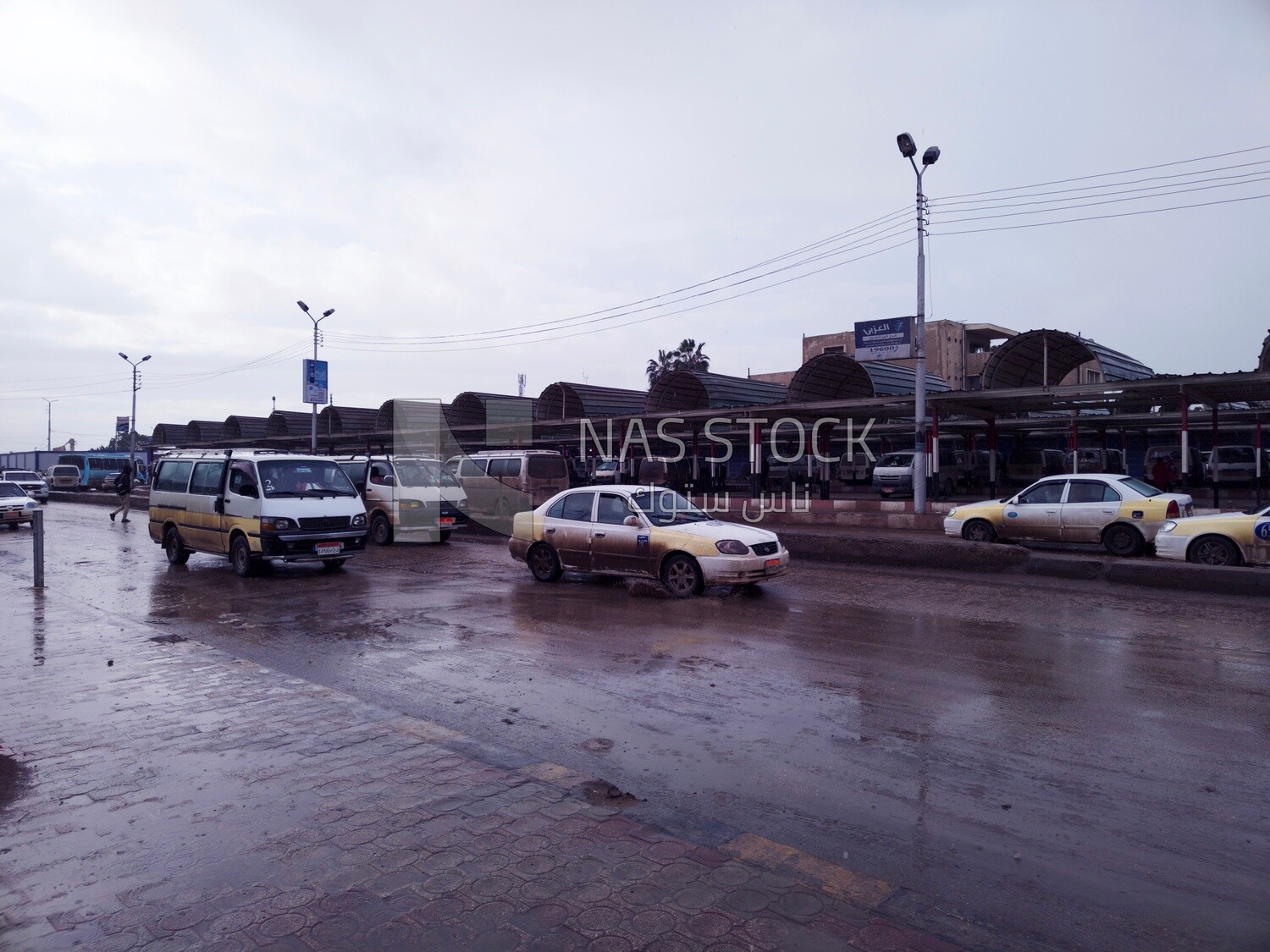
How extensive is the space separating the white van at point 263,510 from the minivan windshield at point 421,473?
4237 mm

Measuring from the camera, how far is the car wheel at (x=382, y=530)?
19.2m

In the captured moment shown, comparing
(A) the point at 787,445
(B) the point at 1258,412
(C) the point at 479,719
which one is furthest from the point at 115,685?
(A) the point at 787,445

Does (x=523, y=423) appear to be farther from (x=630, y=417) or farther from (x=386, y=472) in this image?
(x=386, y=472)

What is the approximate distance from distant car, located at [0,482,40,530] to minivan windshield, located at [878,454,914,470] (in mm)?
27802

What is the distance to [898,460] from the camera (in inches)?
1255

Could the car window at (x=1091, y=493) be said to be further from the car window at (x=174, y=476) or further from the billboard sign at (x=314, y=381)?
the billboard sign at (x=314, y=381)

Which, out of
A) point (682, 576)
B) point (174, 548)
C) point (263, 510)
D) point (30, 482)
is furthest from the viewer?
point (30, 482)

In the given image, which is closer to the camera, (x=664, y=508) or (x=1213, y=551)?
(x=664, y=508)

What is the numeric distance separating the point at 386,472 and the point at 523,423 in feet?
48.7

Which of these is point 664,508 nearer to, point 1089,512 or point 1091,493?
point 1089,512

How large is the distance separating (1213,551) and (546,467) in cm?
1485

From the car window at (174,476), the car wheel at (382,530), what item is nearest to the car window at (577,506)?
the car window at (174,476)

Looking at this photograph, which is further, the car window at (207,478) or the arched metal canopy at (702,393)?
the arched metal canopy at (702,393)

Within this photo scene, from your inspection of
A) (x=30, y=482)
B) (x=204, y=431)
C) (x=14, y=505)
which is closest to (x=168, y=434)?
(x=204, y=431)
